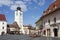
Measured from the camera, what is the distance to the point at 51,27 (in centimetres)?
4025

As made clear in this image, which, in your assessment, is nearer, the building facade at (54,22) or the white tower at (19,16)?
the building facade at (54,22)

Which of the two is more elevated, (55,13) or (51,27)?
(55,13)

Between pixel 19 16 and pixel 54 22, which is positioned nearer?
pixel 54 22

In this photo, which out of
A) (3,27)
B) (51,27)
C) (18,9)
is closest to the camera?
(51,27)

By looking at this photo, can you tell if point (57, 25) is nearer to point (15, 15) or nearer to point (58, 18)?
point (58, 18)

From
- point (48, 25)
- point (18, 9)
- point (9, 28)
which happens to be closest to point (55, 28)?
point (48, 25)

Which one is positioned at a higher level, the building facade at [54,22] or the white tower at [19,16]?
A: the white tower at [19,16]

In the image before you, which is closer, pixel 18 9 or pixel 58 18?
pixel 58 18

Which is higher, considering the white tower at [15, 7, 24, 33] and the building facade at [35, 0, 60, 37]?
the white tower at [15, 7, 24, 33]

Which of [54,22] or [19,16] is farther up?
[19,16]

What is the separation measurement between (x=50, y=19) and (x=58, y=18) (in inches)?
143

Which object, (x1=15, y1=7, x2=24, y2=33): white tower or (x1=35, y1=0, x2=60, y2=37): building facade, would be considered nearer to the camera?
(x1=35, y1=0, x2=60, y2=37): building facade

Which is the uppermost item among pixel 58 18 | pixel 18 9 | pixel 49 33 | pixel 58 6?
pixel 18 9

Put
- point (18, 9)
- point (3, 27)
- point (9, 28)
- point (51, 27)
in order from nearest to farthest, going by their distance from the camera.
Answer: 1. point (51, 27)
2. point (3, 27)
3. point (9, 28)
4. point (18, 9)
